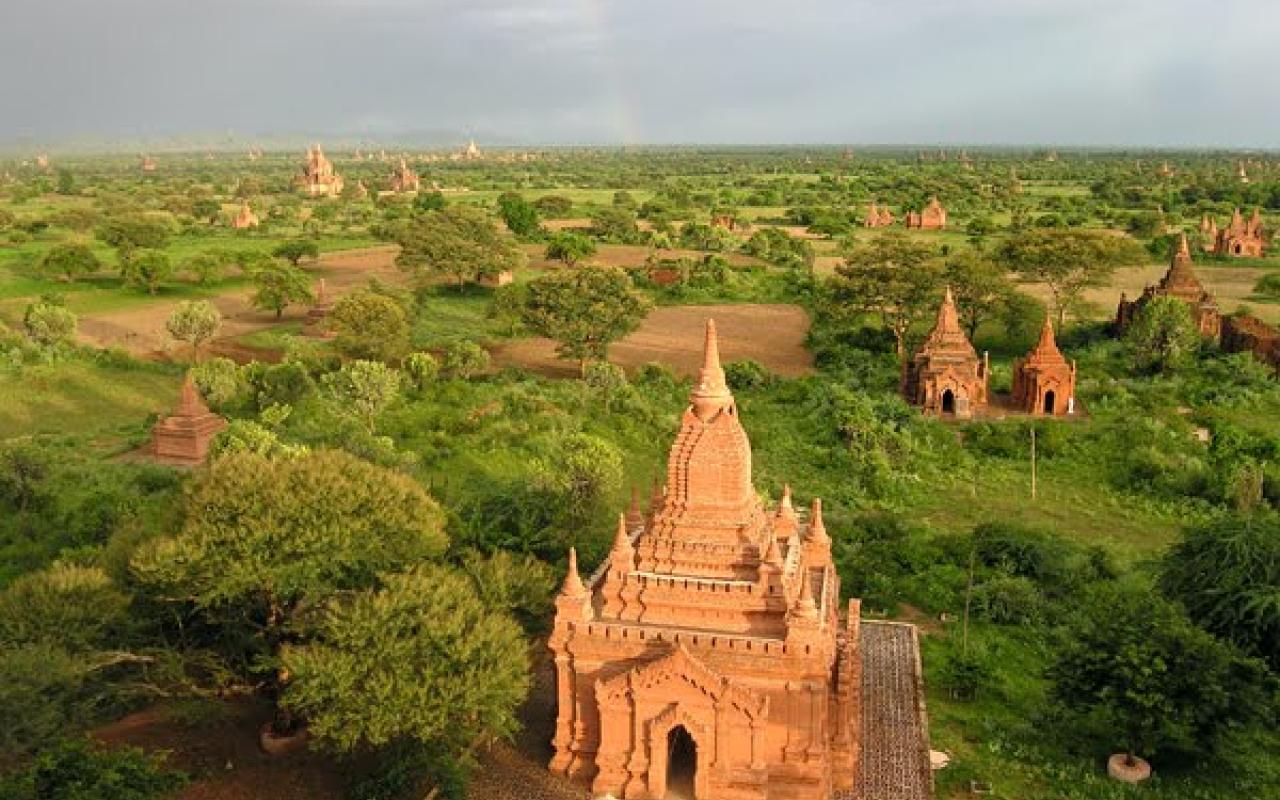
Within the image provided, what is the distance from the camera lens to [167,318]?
56.6 metres

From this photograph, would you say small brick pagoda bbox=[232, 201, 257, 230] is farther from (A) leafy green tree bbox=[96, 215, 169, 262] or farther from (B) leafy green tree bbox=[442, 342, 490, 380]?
(B) leafy green tree bbox=[442, 342, 490, 380]

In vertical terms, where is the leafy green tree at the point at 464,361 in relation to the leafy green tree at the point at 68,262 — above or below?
below

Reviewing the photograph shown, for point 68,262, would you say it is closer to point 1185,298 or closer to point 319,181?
point 1185,298

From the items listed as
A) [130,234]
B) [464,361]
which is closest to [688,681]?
[464,361]

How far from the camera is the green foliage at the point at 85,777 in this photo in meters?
12.9

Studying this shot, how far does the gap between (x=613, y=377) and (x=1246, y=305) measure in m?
39.4

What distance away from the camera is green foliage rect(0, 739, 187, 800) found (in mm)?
12867

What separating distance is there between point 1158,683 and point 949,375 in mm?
21673

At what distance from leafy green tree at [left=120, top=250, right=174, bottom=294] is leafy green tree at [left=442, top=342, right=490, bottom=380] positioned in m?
30.4

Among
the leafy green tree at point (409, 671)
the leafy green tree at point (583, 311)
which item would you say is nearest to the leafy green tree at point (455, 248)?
the leafy green tree at point (583, 311)

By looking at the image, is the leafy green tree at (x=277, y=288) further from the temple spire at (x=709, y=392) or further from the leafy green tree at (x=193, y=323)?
the temple spire at (x=709, y=392)

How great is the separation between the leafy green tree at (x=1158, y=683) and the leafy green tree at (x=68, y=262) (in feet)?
214

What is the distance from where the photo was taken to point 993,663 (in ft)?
68.7

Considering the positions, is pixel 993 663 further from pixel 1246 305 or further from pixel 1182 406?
pixel 1246 305
